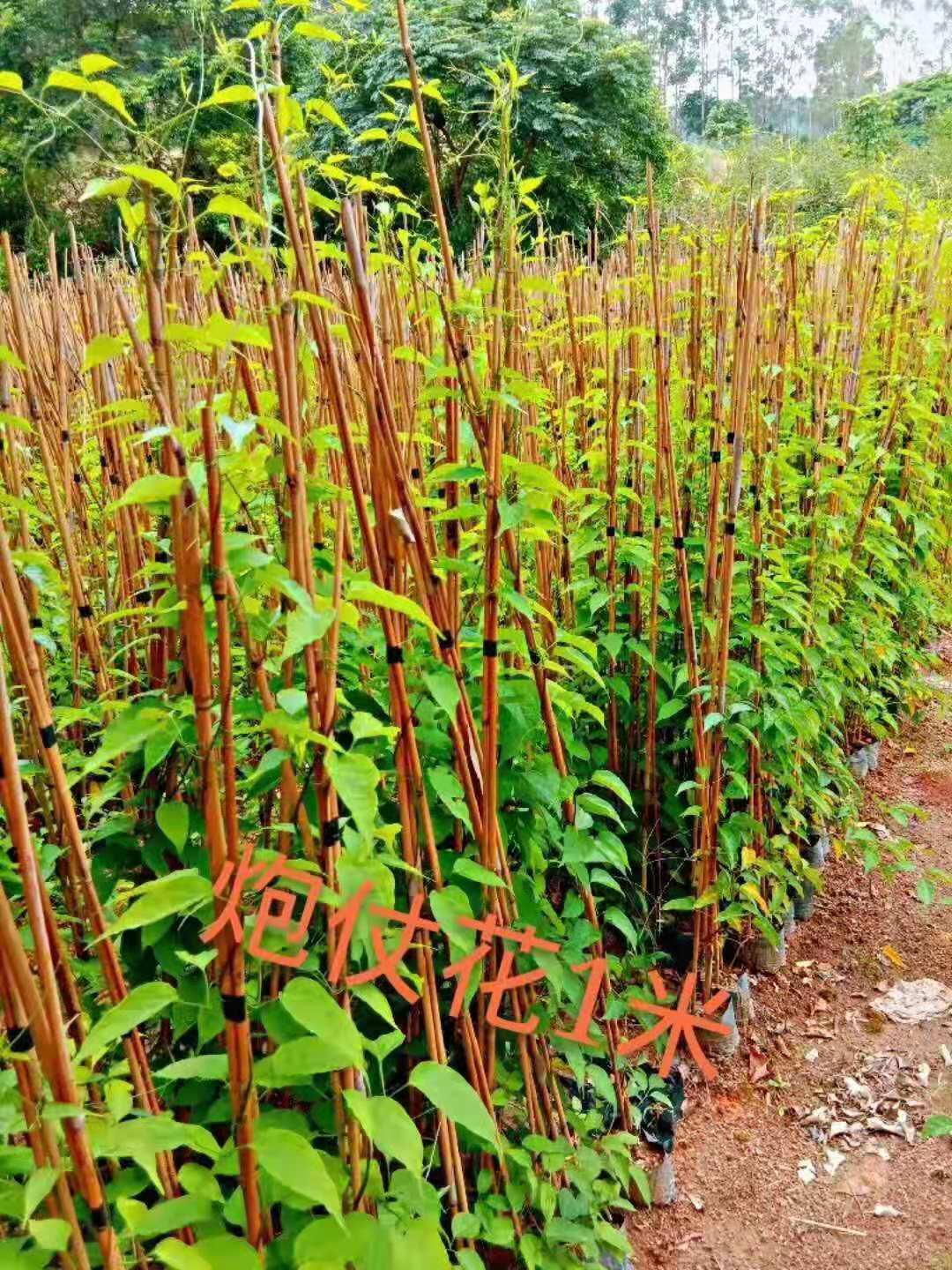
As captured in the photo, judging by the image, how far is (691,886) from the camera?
171 cm

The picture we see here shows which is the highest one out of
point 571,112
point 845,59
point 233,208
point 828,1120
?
point 845,59

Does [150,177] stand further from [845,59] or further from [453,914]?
[845,59]

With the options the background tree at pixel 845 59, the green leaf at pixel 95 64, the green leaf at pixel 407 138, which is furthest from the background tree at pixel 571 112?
the background tree at pixel 845 59

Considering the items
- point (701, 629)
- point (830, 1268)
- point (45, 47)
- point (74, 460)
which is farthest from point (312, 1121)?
point (45, 47)

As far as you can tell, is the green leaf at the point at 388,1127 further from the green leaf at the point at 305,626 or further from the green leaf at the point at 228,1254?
the green leaf at the point at 305,626

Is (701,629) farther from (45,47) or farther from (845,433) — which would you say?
(45,47)

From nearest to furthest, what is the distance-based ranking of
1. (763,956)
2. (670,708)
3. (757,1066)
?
(670,708)
(757,1066)
(763,956)

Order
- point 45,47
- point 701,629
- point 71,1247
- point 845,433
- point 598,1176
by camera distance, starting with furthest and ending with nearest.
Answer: point 45,47 < point 845,433 < point 701,629 < point 598,1176 < point 71,1247

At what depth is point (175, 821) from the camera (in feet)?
2.86

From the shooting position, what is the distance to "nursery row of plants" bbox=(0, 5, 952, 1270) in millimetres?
655

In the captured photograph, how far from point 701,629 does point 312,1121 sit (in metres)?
1.01

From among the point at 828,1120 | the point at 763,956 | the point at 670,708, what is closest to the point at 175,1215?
the point at 670,708

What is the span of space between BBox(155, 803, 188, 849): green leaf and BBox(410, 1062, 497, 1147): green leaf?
1.01 feet

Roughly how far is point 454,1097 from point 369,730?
0.34 meters
